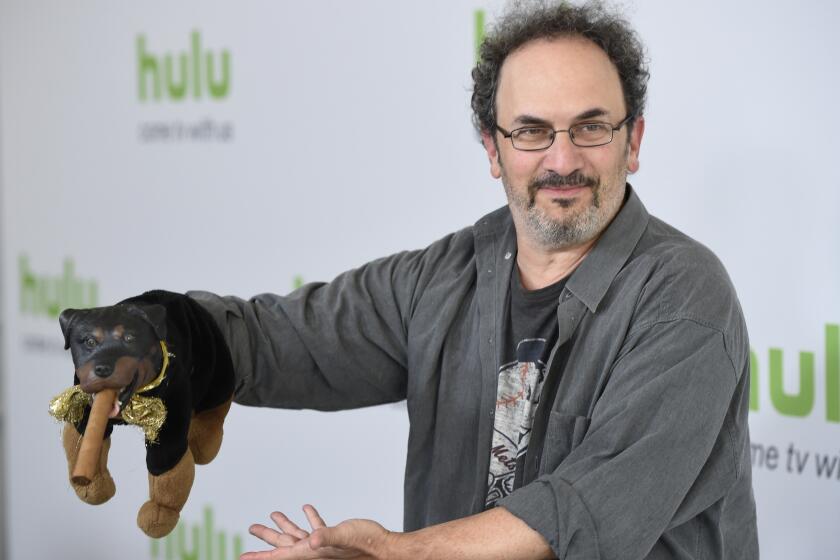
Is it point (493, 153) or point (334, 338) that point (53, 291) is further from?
point (493, 153)

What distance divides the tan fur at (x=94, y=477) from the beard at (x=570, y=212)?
61 centimetres

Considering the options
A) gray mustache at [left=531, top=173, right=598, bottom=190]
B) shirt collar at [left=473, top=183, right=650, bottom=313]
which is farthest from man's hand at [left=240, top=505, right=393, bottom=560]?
gray mustache at [left=531, top=173, right=598, bottom=190]

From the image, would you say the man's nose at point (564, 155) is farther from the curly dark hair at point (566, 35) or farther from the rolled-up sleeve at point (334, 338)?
the rolled-up sleeve at point (334, 338)

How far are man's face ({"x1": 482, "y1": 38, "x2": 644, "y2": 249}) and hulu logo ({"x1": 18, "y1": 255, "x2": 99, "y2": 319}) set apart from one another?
1925 mm

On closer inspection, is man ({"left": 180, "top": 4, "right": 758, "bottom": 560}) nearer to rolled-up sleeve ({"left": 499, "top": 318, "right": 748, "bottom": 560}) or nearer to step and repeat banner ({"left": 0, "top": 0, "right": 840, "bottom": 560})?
rolled-up sleeve ({"left": 499, "top": 318, "right": 748, "bottom": 560})

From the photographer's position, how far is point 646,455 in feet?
4.07

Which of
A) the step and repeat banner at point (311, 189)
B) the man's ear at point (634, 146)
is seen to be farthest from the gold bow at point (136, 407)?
the step and repeat banner at point (311, 189)

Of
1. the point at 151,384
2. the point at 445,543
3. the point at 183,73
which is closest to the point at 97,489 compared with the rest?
the point at 151,384

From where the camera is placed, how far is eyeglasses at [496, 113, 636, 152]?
1.46 meters

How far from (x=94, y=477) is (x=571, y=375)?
0.59 meters

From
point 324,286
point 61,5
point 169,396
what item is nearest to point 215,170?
point 61,5

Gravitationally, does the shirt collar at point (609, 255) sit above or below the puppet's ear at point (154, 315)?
above

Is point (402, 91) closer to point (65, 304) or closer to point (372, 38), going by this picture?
point (372, 38)

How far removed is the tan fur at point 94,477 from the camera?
4.20 feet
